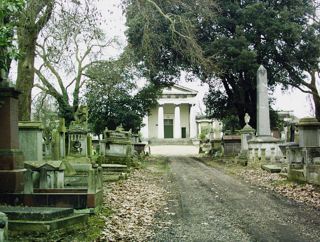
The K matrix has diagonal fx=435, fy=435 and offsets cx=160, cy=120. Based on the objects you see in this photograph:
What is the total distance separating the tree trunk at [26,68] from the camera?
39.2 feet

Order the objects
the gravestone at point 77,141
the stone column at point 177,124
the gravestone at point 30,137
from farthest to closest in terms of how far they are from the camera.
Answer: the stone column at point 177,124 < the gravestone at point 77,141 < the gravestone at point 30,137

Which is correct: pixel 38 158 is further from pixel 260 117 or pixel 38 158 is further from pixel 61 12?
pixel 260 117

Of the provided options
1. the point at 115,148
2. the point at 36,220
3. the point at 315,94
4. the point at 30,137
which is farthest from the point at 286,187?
the point at 315,94

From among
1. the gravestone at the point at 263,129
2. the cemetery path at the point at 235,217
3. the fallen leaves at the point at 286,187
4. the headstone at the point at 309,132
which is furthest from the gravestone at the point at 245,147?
the cemetery path at the point at 235,217

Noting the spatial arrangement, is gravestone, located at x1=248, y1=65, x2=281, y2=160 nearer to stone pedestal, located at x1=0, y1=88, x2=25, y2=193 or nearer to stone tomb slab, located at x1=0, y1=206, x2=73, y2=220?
stone pedestal, located at x1=0, y1=88, x2=25, y2=193

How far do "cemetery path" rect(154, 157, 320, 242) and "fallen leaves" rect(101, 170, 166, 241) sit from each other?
27 centimetres

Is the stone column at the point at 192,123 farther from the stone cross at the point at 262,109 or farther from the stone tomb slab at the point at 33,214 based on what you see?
the stone tomb slab at the point at 33,214

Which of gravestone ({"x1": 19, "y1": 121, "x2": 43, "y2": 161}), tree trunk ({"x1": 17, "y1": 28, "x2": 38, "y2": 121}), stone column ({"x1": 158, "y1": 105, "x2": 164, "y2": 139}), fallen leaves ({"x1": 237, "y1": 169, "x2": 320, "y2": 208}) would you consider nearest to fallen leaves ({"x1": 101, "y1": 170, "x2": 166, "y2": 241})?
gravestone ({"x1": 19, "y1": 121, "x2": 43, "y2": 161})

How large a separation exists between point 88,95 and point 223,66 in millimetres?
11899

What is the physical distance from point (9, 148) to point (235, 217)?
421 cm

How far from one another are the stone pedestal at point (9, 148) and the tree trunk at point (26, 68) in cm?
400

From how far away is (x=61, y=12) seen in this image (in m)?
10.7

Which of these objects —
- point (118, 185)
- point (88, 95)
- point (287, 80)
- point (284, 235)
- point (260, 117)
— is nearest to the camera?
point (284, 235)

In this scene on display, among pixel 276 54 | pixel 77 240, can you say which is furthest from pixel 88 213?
pixel 276 54
